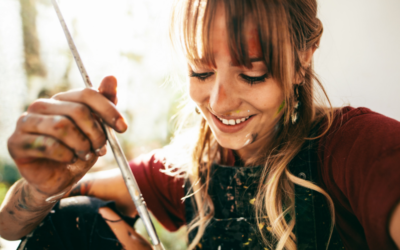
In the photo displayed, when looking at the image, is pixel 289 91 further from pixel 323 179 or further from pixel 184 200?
pixel 184 200

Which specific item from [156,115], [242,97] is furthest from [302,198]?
[156,115]

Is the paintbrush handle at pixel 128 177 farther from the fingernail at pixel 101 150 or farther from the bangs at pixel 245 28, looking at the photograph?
the bangs at pixel 245 28

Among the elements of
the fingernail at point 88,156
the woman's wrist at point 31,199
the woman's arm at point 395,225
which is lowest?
the woman's arm at point 395,225

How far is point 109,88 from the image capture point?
21.2 inches

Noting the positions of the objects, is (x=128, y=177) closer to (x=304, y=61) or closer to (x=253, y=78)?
(x=253, y=78)

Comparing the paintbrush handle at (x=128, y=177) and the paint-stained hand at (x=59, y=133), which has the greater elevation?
the paint-stained hand at (x=59, y=133)

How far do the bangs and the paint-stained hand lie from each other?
1.05 ft

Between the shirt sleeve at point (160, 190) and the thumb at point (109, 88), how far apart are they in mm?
534

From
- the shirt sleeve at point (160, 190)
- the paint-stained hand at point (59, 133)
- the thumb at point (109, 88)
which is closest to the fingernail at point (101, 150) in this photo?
the paint-stained hand at point (59, 133)

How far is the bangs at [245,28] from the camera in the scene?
62 centimetres

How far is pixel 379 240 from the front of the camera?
1.62 feet

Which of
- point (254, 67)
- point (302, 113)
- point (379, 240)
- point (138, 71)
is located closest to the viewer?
point (379, 240)

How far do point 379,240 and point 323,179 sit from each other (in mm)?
217

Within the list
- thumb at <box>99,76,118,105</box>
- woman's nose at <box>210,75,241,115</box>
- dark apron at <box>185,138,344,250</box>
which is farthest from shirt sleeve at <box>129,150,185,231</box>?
thumb at <box>99,76,118,105</box>
